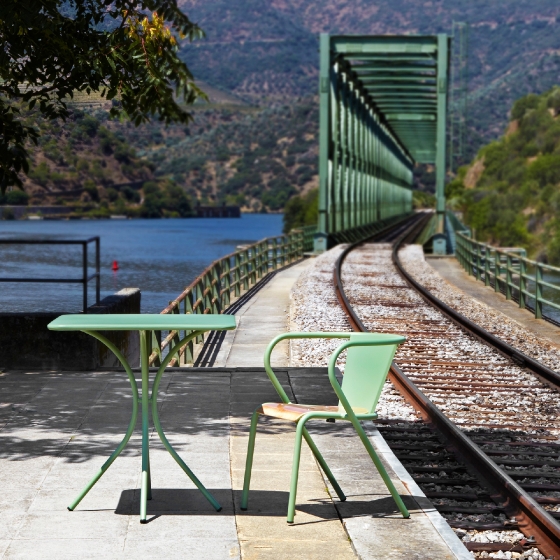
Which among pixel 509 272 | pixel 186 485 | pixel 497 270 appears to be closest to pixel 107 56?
pixel 186 485

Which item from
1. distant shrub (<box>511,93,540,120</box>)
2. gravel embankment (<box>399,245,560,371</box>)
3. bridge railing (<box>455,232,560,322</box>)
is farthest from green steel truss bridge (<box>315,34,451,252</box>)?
distant shrub (<box>511,93,540,120</box>)

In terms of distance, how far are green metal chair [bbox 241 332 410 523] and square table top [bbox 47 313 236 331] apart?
0.30m

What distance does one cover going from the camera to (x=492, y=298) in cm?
2134

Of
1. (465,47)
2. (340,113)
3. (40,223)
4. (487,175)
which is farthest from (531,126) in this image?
(340,113)

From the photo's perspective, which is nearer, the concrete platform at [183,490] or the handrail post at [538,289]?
the concrete platform at [183,490]

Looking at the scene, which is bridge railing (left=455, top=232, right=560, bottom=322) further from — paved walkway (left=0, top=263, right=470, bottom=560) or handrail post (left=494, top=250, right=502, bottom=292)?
paved walkway (left=0, top=263, right=470, bottom=560)

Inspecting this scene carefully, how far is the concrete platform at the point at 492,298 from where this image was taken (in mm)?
15614

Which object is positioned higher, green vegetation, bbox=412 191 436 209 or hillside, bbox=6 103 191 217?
hillside, bbox=6 103 191 217

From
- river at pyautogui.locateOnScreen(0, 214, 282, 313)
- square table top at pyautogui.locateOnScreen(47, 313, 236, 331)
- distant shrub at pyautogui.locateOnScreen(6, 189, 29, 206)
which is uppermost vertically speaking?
distant shrub at pyautogui.locateOnScreen(6, 189, 29, 206)

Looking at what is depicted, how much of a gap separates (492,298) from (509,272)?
127 centimetres

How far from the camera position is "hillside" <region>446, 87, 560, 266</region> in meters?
82.9

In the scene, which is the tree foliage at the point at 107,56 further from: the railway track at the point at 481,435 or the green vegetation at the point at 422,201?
the green vegetation at the point at 422,201

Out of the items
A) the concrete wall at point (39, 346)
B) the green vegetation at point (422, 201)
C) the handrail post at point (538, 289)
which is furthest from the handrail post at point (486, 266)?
the green vegetation at point (422, 201)

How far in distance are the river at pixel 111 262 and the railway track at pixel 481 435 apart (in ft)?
10.4
